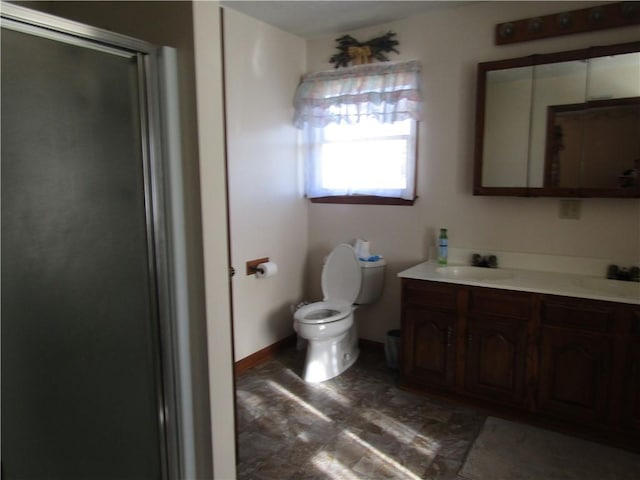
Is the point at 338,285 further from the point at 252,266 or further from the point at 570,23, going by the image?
the point at 570,23

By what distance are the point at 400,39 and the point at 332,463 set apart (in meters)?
2.73

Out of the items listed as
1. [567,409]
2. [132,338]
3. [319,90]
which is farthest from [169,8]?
[567,409]

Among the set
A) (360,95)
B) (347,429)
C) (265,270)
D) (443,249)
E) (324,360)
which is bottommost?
(347,429)

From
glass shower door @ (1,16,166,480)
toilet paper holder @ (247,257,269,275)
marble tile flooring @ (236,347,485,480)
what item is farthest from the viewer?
toilet paper holder @ (247,257,269,275)

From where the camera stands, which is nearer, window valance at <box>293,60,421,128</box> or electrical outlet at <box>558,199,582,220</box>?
electrical outlet at <box>558,199,582,220</box>

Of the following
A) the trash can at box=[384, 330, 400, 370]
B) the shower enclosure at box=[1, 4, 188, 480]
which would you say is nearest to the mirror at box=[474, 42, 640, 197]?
the trash can at box=[384, 330, 400, 370]

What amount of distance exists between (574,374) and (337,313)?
1.46 metres

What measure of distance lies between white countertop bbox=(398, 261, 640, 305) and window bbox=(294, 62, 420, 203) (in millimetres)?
768

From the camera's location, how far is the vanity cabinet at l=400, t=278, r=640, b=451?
217 centimetres

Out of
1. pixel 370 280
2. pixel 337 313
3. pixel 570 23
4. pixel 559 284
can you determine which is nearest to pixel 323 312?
pixel 337 313

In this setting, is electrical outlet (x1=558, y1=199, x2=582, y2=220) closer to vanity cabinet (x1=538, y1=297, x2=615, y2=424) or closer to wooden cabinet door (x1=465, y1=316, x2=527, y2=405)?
vanity cabinet (x1=538, y1=297, x2=615, y2=424)

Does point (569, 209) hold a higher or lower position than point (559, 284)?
higher

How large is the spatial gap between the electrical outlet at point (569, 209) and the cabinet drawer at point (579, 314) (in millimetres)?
646

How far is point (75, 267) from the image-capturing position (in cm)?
134
